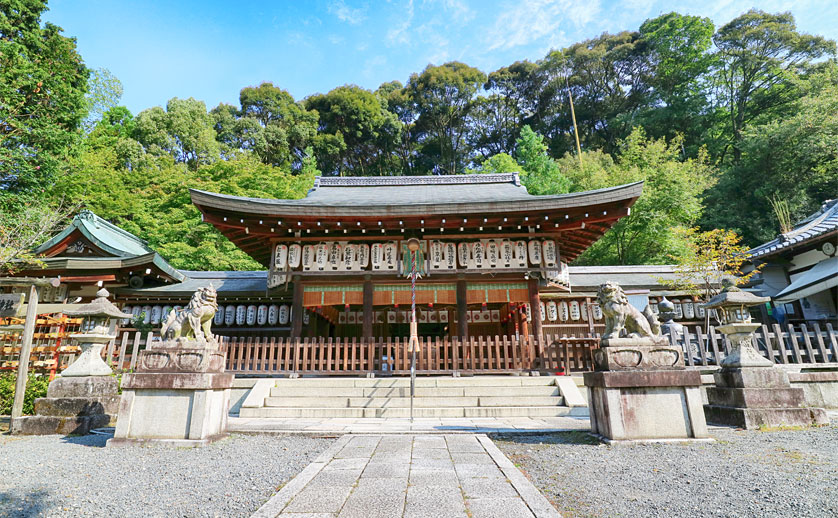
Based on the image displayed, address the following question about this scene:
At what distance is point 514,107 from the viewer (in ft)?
141

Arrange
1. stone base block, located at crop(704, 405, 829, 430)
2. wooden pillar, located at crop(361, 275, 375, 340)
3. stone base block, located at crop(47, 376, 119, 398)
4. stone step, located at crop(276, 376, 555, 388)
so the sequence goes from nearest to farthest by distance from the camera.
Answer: stone base block, located at crop(704, 405, 829, 430), stone base block, located at crop(47, 376, 119, 398), stone step, located at crop(276, 376, 555, 388), wooden pillar, located at crop(361, 275, 375, 340)

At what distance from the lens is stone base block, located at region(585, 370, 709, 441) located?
17.2 ft

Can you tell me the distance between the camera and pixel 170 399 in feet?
18.5

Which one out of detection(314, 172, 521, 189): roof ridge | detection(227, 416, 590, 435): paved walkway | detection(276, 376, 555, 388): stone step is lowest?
detection(227, 416, 590, 435): paved walkway

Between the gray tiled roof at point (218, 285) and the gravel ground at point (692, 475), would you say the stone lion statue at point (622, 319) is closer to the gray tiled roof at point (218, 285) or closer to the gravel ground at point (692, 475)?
the gravel ground at point (692, 475)

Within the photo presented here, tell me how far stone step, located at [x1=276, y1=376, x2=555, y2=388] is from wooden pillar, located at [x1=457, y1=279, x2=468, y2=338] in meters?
2.09

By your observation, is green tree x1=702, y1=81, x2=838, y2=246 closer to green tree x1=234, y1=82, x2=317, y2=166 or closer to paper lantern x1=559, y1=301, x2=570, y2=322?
paper lantern x1=559, y1=301, x2=570, y2=322

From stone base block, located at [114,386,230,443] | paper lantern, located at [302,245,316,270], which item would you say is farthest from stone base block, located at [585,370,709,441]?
paper lantern, located at [302,245,316,270]

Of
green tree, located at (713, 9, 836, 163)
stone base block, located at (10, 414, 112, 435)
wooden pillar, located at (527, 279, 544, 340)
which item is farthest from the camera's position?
green tree, located at (713, 9, 836, 163)

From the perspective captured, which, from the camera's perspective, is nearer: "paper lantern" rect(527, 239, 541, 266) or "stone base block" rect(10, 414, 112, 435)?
"stone base block" rect(10, 414, 112, 435)

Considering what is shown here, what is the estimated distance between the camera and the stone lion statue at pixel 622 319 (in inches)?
225

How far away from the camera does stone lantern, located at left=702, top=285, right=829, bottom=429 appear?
6191 mm

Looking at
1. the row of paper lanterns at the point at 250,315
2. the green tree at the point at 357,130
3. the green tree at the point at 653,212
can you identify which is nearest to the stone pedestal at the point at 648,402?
the row of paper lanterns at the point at 250,315

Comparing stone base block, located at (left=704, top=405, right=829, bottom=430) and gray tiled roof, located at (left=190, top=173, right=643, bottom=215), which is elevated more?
gray tiled roof, located at (left=190, top=173, right=643, bottom=215)
